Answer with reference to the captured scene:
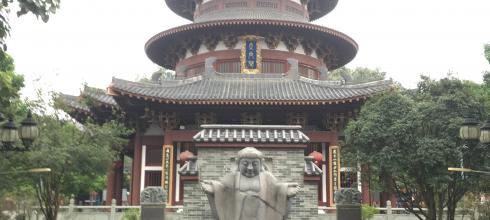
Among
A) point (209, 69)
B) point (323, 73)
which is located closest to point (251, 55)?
point (209, 69)

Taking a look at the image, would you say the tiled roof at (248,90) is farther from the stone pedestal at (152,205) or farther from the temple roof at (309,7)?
the stone pedestal at (152,205)

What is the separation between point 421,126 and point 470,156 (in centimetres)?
121

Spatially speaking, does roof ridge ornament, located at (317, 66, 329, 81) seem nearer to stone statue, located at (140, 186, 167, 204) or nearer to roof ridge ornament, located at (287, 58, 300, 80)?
roof ridge ornament, located at (287, 58, 300, 80)

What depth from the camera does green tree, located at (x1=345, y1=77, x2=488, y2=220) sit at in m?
11.9

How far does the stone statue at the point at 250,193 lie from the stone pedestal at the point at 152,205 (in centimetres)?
411

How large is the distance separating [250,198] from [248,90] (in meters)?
12.5

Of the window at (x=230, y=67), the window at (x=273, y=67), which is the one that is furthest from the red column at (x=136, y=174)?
the window at (x=273, y=67)

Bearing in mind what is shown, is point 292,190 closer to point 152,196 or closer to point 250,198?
point 250,198

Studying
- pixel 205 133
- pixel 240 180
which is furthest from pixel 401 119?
pixel 240 180

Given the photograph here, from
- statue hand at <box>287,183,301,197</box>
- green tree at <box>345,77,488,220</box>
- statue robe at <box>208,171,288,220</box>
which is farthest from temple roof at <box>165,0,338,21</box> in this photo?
statue robe at <box>208,171,288,220</box>

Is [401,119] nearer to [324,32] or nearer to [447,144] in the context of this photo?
[447,144]

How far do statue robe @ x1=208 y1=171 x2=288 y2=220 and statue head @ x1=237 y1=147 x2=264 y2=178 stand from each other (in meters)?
0.12

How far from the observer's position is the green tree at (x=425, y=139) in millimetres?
11922

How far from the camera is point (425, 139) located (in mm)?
12164
